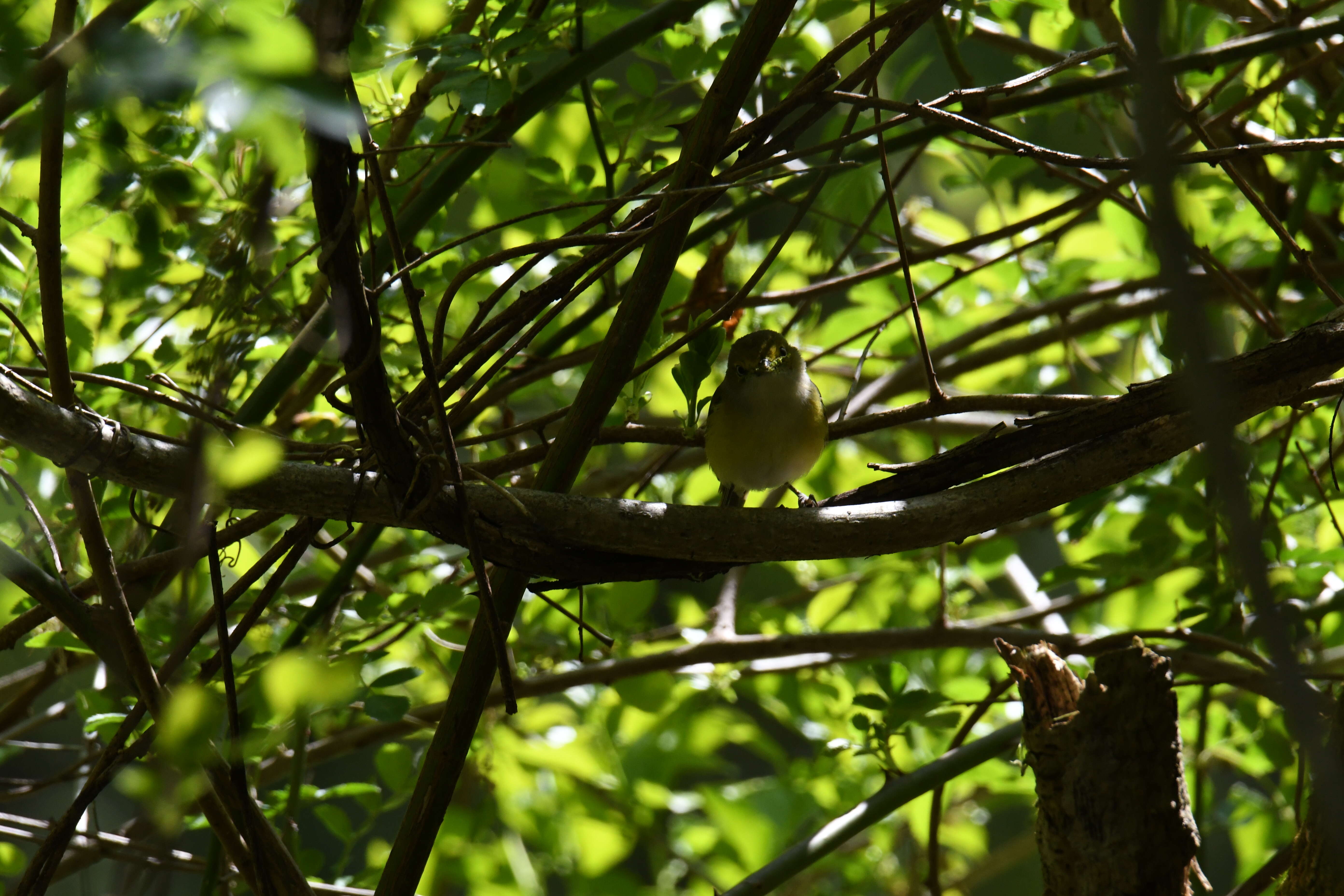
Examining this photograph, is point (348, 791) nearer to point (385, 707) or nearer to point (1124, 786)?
point (385, 707)

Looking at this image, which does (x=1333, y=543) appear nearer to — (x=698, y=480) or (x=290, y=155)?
(x=698, y=480)

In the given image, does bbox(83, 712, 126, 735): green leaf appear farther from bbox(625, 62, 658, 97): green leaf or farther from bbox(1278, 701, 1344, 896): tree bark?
bbox(1278, 701, 1344, 896): tree bark

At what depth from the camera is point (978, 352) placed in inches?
133

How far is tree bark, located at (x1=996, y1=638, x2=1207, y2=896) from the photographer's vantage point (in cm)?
168

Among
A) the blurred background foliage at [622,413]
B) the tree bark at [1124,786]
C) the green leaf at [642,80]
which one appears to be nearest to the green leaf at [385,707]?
the blurred background foliage at [622,413]

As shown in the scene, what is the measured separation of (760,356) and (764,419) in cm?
20

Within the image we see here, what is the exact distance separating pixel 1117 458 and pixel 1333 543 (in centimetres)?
220

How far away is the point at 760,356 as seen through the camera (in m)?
2.78

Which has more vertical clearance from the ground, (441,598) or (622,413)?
(622,413)

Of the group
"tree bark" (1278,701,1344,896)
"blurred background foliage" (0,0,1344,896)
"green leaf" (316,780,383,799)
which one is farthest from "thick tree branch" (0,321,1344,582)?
"green leaf" (316,780,383,799)

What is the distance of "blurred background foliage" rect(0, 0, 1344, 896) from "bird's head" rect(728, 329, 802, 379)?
17cm

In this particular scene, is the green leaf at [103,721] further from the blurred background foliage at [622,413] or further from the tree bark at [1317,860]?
the tree bark at [1317,860]

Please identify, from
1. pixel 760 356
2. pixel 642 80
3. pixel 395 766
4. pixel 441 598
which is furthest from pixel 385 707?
pixel 642 80

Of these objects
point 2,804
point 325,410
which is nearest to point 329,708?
point 325,410
